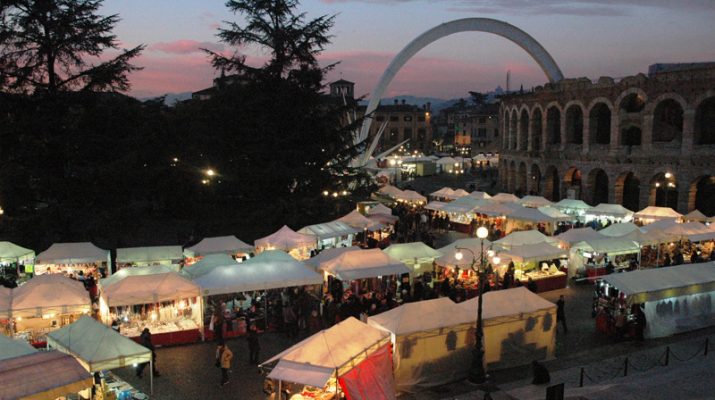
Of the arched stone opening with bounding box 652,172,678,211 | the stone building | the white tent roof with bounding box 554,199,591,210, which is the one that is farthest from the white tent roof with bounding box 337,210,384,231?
the arched stone opening with bounding box 652,172,678,211

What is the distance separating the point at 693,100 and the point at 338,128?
19.9 m

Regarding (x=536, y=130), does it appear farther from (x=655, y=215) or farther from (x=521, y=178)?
(x=655, y=215)

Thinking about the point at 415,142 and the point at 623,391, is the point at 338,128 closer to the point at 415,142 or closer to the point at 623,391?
the point at 623,391

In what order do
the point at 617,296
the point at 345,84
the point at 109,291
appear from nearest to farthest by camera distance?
the point at 109,291 < the point at 617,296 < the point at 345,84

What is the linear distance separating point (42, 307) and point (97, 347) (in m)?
4.47

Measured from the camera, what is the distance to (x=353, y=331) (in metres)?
11.1

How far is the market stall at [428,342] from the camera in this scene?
38.6 ft

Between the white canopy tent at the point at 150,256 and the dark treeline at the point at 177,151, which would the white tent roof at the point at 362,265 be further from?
the dark treeline at the point at 177,151

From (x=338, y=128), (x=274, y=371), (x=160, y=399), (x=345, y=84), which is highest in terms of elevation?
(x=345, y=84)

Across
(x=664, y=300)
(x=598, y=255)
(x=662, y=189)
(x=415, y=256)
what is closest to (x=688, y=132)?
(x=662, y=189)

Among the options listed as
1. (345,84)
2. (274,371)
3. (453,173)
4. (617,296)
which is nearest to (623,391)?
(274,371)

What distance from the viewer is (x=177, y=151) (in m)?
32.9

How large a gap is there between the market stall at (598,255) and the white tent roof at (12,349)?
17.6 meters

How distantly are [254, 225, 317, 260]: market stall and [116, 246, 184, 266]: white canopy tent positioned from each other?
119 inches
